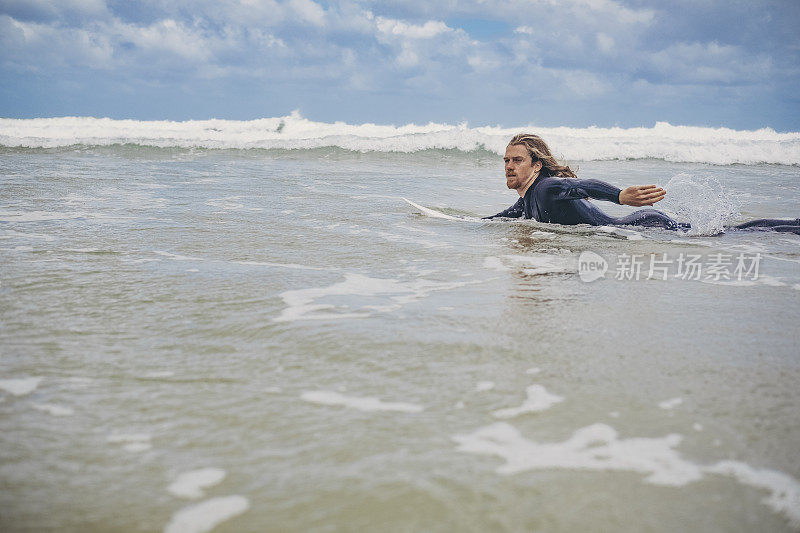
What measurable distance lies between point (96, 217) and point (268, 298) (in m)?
3.69

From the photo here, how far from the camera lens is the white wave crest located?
19969mm

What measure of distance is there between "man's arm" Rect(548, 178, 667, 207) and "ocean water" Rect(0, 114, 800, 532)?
→ 17.3 inches

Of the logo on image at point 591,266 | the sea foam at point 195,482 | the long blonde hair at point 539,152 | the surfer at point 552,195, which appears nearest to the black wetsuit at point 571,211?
the surfer at point 552,195

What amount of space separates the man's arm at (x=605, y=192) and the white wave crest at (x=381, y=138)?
44.8 ft

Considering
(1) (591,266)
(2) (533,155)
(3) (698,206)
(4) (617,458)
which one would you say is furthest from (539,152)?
(4) (617,458)

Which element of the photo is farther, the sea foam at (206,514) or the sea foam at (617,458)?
the sea foam at (617,458)

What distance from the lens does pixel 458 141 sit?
66.6 feet

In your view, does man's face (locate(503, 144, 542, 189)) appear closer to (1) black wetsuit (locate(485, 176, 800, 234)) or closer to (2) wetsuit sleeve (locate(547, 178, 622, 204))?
(1) black wetsuit (locate(485, 176, 800, 234))

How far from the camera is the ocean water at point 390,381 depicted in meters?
1.51

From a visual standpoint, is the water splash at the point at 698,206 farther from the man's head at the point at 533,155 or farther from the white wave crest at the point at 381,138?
the white wave crest at the point at 381,138

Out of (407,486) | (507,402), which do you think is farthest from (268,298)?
(407,486)

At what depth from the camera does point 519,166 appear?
6465 millimetres

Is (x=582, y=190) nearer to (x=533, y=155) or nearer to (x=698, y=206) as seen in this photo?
(x=533, y=155)

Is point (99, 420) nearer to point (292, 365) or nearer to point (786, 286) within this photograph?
point (292, 365)
